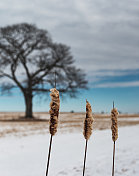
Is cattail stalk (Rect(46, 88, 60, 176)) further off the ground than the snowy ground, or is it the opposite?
cattail stalk (Rect(46, 88, 60, 176))

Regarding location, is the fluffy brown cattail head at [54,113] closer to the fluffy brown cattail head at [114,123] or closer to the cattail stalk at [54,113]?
the cattail stalk at [54,113]

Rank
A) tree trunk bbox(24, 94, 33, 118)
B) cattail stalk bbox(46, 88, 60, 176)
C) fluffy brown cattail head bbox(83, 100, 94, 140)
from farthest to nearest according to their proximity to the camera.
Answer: tree trunk bbox(24, 94, 33, 118), fluffy brown cattail head bbox(83, 100, 94, 140), cattail stalk bbox(46, 88, 60, 176)

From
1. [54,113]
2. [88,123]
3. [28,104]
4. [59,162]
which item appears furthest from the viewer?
[28,104]

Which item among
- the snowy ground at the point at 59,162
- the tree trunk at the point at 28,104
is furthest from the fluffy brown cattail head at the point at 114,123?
the tree trunk at the point at 28,104

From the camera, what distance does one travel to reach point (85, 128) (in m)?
1.45

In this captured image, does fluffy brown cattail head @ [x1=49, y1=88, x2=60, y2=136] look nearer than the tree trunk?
Yes

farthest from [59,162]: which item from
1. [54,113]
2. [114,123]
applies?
[54,113]

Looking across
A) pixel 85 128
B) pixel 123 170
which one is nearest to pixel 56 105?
pixel 85 128

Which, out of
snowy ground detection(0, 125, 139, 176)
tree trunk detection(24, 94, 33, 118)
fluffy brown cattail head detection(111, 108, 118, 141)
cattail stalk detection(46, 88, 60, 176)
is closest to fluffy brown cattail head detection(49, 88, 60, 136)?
cattail stalk detection(46, 88, 60, 176)

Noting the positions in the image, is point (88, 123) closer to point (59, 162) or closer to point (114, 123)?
point (114, 123)

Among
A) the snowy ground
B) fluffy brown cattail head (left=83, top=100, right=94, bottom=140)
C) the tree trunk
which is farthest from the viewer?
the tree trunk

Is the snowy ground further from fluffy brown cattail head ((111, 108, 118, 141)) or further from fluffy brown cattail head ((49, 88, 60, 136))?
fluffy brown cattail head ((49, 88, 60, 136))

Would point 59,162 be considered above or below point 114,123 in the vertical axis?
below

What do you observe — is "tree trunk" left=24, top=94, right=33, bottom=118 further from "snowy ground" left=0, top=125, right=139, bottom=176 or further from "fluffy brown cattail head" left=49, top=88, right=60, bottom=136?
"fluffy brown cattail head" left=49, top=88, right=60, bottom=136
